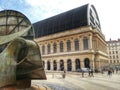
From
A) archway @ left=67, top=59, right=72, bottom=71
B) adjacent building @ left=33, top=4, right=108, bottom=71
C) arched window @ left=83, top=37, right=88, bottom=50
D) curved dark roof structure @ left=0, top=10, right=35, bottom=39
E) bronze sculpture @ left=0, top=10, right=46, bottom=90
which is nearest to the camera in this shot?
bronze sculpture @ left=0, top=10, right=46, bottom=90

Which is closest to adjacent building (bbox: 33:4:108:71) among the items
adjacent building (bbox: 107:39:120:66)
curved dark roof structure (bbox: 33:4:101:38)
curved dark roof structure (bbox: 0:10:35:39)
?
curved dark roof structure (bbox: 33:4:101:38)

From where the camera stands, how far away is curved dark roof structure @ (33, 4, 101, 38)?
60406 millimetres

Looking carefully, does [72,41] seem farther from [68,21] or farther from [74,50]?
[68,21]

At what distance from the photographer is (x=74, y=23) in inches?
2462

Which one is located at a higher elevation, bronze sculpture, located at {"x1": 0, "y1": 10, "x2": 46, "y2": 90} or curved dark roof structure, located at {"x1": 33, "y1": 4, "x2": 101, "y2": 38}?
curved dark roof structure, located at {"x1": 33, "y1": 4, "x2": 101, "y2": 38}

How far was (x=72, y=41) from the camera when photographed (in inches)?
2402

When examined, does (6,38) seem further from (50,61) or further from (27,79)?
(50,61)

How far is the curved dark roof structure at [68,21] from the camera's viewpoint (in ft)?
198

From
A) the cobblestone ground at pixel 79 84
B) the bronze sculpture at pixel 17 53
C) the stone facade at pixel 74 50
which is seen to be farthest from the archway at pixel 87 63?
the bronze sculpture at pixel 17 53

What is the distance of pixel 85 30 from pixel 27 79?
42861 millimetres

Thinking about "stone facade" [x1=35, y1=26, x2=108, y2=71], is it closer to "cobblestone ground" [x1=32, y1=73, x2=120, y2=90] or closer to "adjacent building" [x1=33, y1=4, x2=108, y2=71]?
"adjacent building" [x1=33, y1=4, x2=108, y2=71]

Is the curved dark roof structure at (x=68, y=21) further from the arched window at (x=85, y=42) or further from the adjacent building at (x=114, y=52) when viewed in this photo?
the adjacent building at (x=114, y=52)

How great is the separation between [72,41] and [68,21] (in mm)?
8275

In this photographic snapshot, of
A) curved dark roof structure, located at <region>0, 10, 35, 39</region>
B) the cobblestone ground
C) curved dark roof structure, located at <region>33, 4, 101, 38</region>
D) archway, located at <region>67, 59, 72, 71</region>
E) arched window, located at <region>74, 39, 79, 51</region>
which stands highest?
curved dark roof structure, located at <region>33, 4, 101, 38</region>
